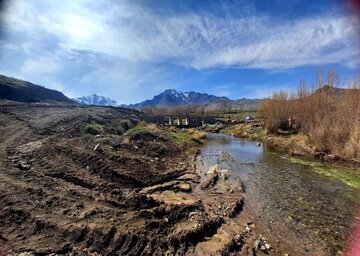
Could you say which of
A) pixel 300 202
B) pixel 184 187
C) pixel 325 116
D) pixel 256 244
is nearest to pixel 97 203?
pixel 184 187

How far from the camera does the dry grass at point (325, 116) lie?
2006cm

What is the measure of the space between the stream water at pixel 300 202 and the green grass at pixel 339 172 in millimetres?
470

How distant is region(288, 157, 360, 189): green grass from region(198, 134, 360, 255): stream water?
0.47m

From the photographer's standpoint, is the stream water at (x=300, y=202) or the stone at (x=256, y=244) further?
the stream water at (x=300, y=202)

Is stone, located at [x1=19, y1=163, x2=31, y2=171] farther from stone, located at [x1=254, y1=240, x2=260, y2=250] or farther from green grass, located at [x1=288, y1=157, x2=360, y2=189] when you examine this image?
green grass, located at [x1=288, y1=157, x2=360, y2=189]

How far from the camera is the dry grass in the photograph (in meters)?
20.1

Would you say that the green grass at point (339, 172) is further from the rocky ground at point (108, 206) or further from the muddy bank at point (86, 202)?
the muddy bank at point (86, 202)

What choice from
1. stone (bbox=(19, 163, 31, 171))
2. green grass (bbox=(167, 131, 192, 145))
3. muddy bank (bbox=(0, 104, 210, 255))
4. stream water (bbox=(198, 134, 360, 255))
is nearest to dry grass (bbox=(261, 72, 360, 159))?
stream water (bbox=(198, 134, 360, 255))

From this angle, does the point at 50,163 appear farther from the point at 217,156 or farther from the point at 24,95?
the point at 24,95

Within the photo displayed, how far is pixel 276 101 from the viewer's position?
3819 cm

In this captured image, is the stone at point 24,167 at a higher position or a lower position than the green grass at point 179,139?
higher

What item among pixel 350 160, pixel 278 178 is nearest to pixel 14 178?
pixel 278 178

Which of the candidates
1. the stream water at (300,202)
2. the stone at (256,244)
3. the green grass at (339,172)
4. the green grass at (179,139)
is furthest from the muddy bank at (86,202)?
the green grass at (179,139)

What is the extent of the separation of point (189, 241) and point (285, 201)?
5730 millimetres
